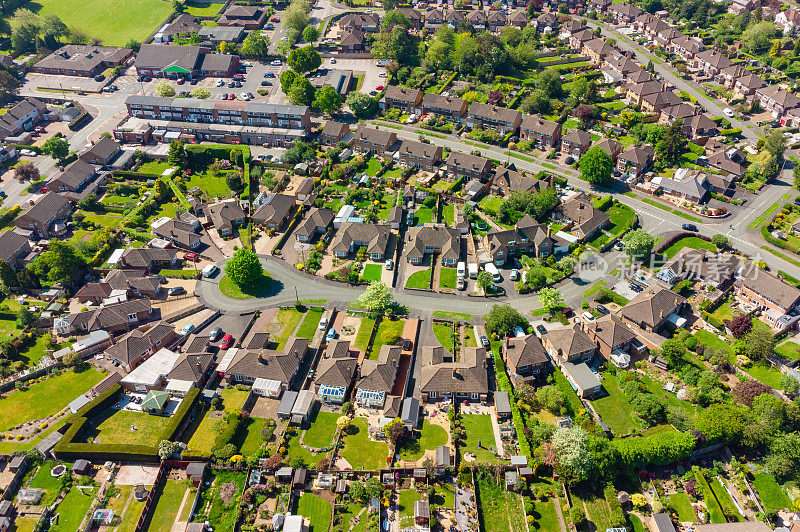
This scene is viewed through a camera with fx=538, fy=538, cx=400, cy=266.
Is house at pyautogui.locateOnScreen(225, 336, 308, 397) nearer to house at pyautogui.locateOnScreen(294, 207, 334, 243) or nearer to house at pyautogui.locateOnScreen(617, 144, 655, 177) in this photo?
house at pyautogui.locateOnScreen(294, 207, 334, 243)

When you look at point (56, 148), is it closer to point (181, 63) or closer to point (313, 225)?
point (181, 63)

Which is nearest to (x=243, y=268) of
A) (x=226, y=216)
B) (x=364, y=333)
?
(x=226, y=216)

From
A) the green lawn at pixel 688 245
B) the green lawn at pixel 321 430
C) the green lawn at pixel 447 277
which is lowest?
the green lawn at pixel 321 430

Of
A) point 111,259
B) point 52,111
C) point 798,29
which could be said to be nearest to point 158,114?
point 52,111

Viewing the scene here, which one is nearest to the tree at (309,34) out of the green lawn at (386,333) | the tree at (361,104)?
the tree at (361,104)

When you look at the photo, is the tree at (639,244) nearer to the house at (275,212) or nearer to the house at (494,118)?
the house at (494,118)

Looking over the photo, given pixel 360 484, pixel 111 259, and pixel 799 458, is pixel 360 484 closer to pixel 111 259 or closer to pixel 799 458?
pixel 799 458

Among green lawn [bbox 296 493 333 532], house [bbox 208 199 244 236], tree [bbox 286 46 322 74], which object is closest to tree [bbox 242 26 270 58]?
tree [bbox 286 46 322 74]
